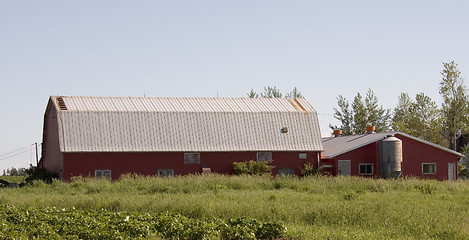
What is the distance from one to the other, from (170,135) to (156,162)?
2075mm

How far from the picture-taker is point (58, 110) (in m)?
43.5

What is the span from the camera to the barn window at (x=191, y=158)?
147 feet

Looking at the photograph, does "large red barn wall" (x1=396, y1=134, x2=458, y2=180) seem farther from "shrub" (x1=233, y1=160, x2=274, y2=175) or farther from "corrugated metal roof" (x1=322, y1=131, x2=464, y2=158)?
"shrub" (x1=233, y1=160, x2=274, y2=175)

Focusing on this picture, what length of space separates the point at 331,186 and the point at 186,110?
16.9m

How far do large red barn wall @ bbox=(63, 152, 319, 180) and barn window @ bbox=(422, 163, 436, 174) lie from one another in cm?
713

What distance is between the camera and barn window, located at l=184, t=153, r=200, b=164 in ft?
147

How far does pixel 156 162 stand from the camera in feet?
144

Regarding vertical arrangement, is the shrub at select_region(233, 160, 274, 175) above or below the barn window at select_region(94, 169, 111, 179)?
above

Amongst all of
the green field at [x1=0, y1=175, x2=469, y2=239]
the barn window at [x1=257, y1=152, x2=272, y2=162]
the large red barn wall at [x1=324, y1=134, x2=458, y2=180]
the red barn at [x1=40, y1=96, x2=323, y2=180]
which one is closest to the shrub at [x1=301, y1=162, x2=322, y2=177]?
the red barn at [x1=40, y1=96, x2=323, y2=180]

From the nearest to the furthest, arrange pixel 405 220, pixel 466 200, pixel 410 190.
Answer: pixel 405 220 → pixel 466 200 → pixel 410 190

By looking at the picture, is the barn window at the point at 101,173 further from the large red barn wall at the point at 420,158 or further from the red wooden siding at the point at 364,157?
the large red barn wall at the point at 420,158

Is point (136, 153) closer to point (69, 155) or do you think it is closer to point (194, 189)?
point (69, 155)

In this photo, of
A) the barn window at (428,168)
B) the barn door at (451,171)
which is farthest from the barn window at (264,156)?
the barn door at (451,171)

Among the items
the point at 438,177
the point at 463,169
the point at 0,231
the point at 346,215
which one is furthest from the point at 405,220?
the point at 463,169
